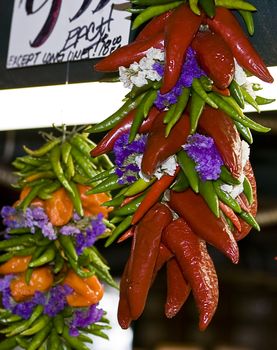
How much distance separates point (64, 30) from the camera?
3.32 m

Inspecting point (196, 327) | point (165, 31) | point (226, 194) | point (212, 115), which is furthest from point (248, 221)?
point (196, 327)

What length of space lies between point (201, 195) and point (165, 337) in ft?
11.6

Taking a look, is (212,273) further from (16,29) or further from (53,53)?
(16,29)

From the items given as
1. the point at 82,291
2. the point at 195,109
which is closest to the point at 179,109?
the point at 195,109

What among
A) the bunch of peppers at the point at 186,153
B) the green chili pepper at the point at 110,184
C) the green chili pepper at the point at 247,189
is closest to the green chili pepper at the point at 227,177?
the bunch of peppers at the point at 186,153

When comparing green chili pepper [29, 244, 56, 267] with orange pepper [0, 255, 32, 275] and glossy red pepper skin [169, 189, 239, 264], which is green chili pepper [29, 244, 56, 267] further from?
glossy red pepper skin [169, 189, 239, 264]

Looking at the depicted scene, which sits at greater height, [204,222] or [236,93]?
[236,93]

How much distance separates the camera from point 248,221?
237cm

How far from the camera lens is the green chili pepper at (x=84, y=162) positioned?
→ 3336 millimetres

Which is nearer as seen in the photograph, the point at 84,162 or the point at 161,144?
the point at 161,144

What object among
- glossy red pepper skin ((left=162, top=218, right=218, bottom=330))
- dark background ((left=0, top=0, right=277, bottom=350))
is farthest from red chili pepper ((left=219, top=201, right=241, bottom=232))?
dark background ((left=0, top=0, right=277, bottom=350))

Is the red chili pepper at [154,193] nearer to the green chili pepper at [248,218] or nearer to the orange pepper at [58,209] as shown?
the green chili pepper at [248,218]

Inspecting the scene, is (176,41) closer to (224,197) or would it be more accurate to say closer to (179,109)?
(179,109)

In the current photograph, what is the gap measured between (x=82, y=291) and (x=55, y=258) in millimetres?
174
